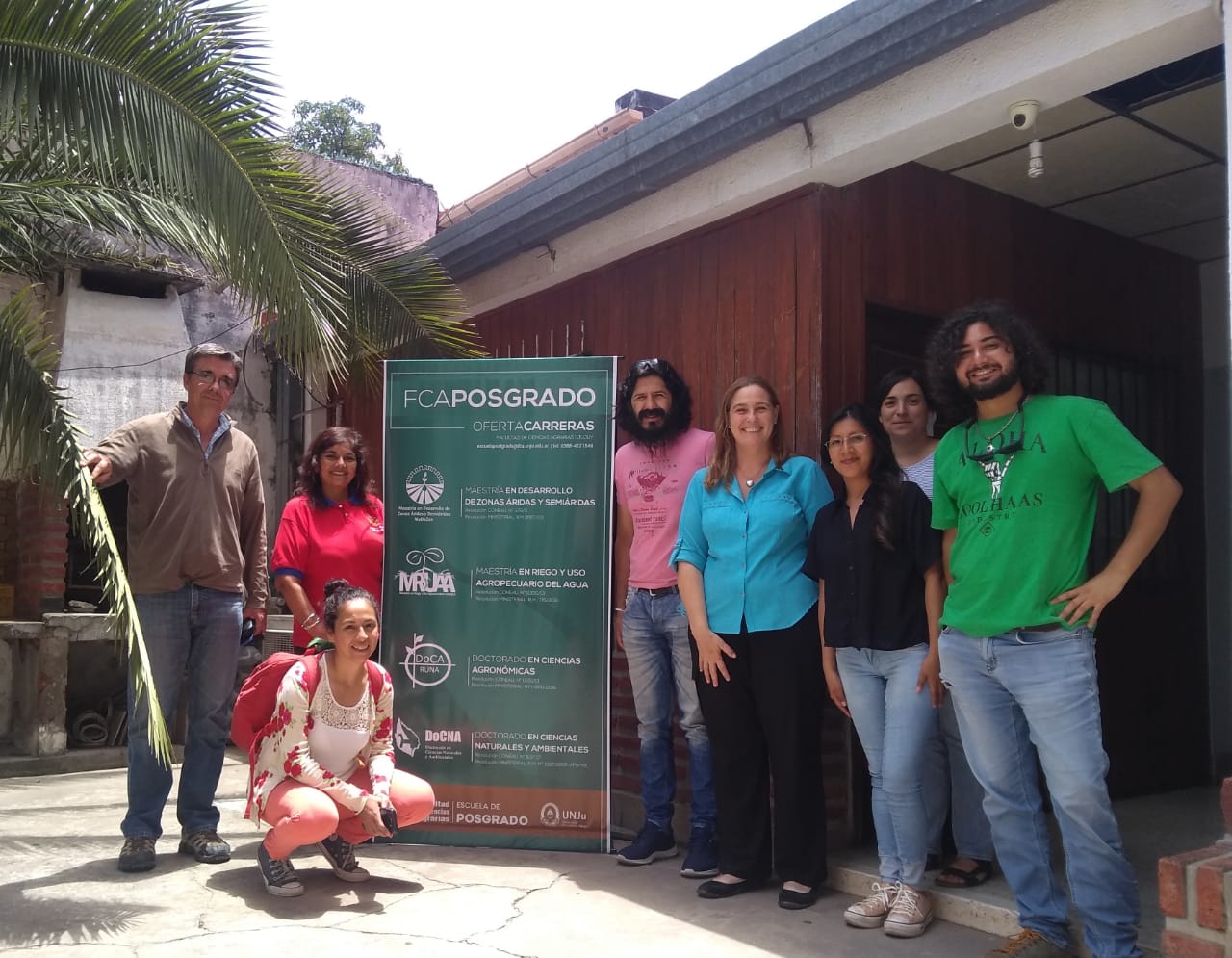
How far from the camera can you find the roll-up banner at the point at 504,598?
4773 millimetres

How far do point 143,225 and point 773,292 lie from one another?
142 inches

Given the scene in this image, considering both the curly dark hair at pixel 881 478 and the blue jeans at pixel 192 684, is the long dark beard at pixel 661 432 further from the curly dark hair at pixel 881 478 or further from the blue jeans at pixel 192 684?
the blue jeans at pixel 192 684

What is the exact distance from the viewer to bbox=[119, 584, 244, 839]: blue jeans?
14.6 ft

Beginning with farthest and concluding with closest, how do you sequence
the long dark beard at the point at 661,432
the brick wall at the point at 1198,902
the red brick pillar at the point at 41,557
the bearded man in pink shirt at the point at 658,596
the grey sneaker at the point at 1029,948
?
Result: the red brick pillar at the point at 41,557
the long dark beard at the point at 661,432
the bearded man in pink shirt at the point at 658,596
the grey sneaker at the point at 1029,948
the brick wall at the point at 1198,902

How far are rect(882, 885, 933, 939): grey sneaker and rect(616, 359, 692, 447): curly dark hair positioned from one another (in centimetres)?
195

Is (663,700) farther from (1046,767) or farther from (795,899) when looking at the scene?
(1046,767)

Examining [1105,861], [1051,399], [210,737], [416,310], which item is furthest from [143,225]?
[1105,861]

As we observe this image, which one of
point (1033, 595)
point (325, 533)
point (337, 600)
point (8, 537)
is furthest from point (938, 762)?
point (8, 537)

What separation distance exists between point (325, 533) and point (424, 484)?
479 mm

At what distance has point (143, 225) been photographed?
20.4 feet

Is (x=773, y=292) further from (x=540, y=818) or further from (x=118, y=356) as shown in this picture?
(x=118, y=356)

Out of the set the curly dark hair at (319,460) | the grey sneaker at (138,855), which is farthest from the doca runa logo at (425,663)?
the grey sneaker at (138,855)

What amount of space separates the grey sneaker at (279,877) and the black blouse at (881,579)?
2.11 m

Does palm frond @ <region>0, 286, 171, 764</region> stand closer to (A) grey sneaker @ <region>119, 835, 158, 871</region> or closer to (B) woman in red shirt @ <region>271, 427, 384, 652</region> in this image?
(A) grey sneaker @ <region>119, 835, 158, 871</region>
